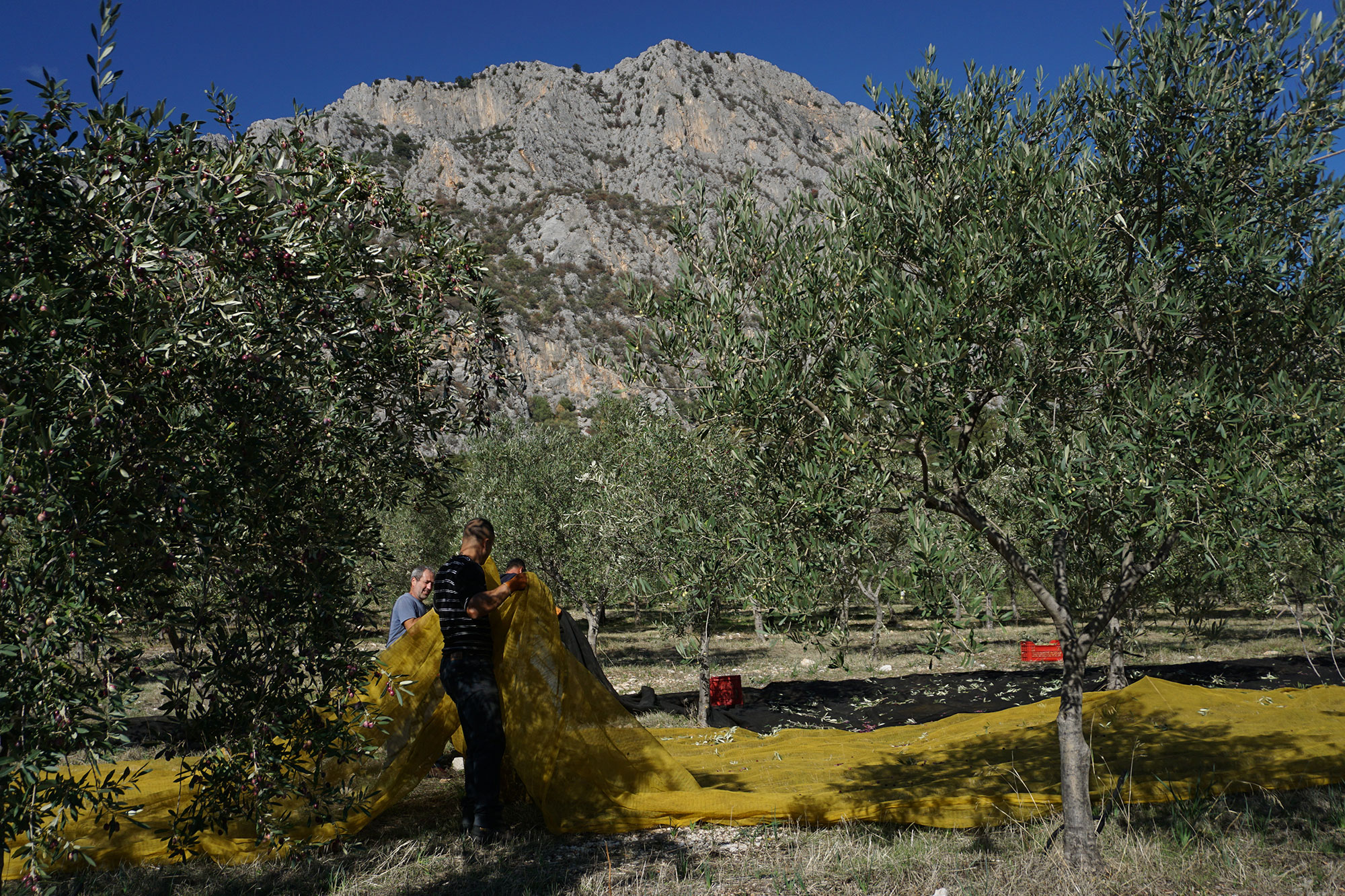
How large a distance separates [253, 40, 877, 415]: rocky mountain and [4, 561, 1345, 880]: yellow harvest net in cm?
9152

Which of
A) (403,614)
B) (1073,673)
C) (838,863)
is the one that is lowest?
(838,863)

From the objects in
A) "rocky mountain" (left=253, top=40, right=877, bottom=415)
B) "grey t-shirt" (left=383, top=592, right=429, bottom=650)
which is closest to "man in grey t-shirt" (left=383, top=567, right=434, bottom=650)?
"grey t-shirt" (left=383, top=592, right=429, bottom=650)

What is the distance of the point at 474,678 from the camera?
7.16 metres

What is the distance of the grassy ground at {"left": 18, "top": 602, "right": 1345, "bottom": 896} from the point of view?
5.45 meters

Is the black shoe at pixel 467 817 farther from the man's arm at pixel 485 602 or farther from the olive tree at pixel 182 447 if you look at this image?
the olive tree at pixel 182 447

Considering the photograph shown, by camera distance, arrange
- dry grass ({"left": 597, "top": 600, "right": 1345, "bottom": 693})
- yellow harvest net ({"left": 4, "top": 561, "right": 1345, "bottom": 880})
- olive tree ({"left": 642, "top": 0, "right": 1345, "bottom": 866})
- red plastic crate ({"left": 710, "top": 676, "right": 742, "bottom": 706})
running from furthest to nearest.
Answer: dry grass ({"left": 597, "top": 600, "right": 1345, "bottom": 693})
red plastic crate ({"left": 710, "top": 676, "right": 742, "bottom": 706})
yellow harvest net ({"left": 4, "top": 561, "right": 1345, "bottom": 880})
olive tree ({"left": 642, "top": 0, "right": 1345, "bottom": 866})

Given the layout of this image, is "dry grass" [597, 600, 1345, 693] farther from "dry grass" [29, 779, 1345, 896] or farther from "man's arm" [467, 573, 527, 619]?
"dry grass" [29, 779, 1345, 896]

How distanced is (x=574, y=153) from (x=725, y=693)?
127 m

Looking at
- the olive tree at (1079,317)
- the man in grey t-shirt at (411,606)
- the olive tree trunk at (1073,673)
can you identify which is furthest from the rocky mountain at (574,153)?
the olive tree trunk at (1073,673)

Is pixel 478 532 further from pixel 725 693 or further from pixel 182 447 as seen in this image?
pixel 725 693

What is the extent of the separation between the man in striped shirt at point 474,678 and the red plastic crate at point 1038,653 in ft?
61.2

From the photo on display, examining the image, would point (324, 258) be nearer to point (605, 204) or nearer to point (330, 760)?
point (330, 760)

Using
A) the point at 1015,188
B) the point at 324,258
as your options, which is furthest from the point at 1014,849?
the point at 324,258

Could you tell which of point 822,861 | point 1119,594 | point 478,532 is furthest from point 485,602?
point 1119,594
